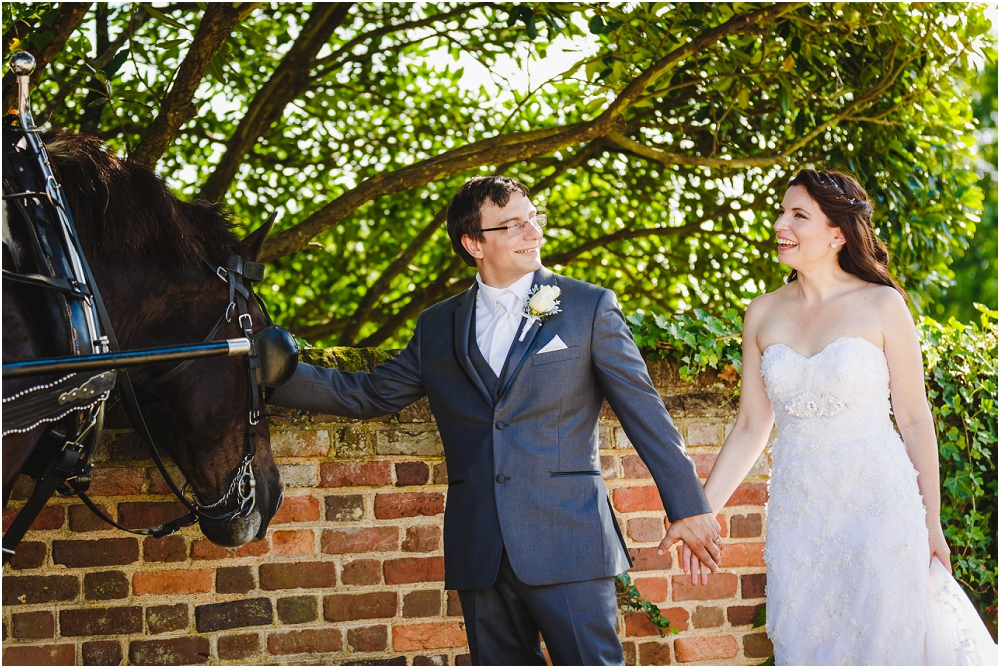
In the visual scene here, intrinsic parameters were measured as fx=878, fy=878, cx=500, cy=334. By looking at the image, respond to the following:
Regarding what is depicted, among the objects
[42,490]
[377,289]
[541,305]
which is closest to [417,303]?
[377,289]

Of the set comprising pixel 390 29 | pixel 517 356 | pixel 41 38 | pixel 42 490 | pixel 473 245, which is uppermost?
pixel 390 29

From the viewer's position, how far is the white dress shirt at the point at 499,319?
286cm

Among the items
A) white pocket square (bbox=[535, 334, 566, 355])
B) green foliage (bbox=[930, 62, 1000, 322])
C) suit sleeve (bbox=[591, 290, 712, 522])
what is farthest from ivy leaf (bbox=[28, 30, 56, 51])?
green foliage (bbox=[930, 62, 1000, 322])

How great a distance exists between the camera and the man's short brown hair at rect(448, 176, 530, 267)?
299 centimetres

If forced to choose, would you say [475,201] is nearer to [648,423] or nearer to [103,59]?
[648,423]

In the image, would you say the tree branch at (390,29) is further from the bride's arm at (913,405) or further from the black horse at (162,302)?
the bride's arm at (913,405)

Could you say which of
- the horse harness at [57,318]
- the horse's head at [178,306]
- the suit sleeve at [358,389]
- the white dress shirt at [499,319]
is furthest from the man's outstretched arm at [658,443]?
the horse harness at [57,318]

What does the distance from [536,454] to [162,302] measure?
1.17 meters

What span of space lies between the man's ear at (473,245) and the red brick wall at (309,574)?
2.30ft

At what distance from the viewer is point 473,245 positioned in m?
3.04

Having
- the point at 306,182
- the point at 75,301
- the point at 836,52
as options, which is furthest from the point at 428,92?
the point at 75,301

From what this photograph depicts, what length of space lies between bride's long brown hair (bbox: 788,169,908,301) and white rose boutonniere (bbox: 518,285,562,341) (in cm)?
107

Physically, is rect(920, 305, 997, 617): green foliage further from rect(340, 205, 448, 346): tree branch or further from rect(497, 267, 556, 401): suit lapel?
rect(340, 205, 448, 346): tree branch

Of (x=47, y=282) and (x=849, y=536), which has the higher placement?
(x=47, y=282)
